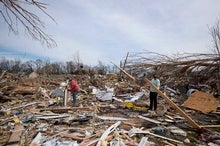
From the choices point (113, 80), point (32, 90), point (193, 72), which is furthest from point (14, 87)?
point (193, 72)

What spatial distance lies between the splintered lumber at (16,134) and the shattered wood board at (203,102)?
295 inches

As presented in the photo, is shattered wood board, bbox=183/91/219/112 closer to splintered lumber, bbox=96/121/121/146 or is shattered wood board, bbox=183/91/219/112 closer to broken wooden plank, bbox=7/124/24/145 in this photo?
splintered lumber, bbox=96/121/121/146

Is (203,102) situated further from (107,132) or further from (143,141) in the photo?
(107,132)

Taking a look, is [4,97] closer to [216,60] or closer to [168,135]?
[168,135]

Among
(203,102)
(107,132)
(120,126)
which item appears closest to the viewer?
(107,132)

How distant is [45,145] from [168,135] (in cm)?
357

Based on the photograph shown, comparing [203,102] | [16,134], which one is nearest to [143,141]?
[16,134]

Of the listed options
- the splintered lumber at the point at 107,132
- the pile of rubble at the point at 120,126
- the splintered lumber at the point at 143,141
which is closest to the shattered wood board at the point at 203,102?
the pile of rubble at the point at 120,126

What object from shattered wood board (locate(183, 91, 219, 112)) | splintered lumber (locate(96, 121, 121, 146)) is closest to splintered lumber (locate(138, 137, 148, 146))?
splintered lumber (locate(96, 121, 121, 146))

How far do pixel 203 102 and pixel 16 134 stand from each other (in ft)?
26.5

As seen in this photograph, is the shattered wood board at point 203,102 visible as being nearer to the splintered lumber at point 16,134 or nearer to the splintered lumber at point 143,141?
the splintered lumber at point 143,141

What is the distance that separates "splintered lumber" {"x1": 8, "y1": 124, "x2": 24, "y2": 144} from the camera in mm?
6241

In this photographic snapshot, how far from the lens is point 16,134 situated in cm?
670

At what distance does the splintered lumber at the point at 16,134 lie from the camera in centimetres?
624
